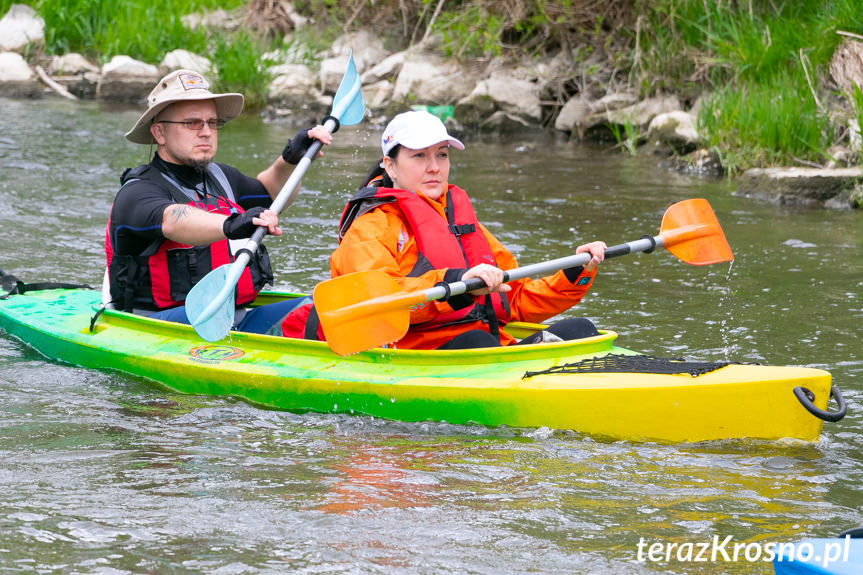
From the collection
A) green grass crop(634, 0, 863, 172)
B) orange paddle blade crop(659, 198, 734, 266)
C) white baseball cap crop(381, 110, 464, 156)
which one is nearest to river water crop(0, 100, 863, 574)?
orange paddle blade crop(659, 198, 734, 266)

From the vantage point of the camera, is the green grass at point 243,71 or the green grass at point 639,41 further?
the green grass at point 243,71

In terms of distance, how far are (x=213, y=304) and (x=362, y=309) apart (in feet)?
2.18

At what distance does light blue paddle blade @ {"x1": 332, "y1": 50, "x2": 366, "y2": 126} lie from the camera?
17.1ft

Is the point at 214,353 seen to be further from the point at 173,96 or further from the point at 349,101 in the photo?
the point at 349,101

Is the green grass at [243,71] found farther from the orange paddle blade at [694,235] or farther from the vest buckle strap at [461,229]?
the vest buckle strap at [461,229]

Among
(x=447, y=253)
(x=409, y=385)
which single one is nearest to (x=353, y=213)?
(x=447, y=253)

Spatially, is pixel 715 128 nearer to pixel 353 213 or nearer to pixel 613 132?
pixel 613 132

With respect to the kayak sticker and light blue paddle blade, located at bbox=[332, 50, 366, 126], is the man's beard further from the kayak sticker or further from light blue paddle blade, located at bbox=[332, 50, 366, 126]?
light blue paddle blade, located at bbox=[332, 50, 366, 126]

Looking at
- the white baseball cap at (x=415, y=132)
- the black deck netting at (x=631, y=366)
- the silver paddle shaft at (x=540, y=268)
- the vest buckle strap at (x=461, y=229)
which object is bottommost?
the black deck netting at (x=631, y=366)

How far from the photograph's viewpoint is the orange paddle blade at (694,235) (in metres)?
4.37

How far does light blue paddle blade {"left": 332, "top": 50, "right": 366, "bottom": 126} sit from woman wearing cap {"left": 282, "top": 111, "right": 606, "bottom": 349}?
1.19 meters

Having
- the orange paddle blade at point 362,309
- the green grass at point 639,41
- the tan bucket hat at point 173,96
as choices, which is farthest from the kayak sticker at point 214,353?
the green grass at point 639,41

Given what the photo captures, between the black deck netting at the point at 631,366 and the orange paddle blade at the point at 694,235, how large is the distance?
77cm

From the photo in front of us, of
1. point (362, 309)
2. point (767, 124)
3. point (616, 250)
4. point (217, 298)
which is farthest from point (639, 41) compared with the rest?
point (362, 309)
